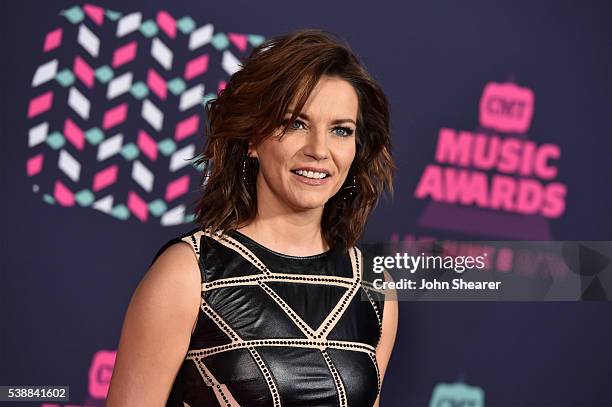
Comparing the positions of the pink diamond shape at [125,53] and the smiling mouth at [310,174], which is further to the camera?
the pink diamond shape at [125,53]

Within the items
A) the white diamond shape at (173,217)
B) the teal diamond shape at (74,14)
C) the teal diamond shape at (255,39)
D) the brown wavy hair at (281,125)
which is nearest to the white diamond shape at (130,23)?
the teal diamond shape at (74,14)

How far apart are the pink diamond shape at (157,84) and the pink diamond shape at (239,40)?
0.80 ft

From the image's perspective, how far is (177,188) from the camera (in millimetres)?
2814

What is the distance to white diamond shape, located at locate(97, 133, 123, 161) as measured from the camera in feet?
9.19

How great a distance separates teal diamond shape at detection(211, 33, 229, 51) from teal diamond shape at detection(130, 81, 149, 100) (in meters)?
0.25

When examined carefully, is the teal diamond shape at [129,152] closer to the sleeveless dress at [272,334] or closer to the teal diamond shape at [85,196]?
the teal diamond shape at [85,196]

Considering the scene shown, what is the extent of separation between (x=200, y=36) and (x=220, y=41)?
2.5 inches

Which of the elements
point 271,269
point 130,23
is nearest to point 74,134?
point 130,23

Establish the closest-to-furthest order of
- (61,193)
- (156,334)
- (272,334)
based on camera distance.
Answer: (156,334) < (272,334) < (61,193)

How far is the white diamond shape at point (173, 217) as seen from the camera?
2.80 metres

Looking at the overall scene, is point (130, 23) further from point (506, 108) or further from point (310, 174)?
point (310, 174)

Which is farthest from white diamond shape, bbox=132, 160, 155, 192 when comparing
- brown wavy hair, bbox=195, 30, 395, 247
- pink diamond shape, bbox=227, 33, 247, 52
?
brown wavy hair, bbox=195, 30, 395, 247

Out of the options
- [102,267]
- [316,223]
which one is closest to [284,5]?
[102,267]

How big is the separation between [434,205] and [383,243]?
0.19 meters
